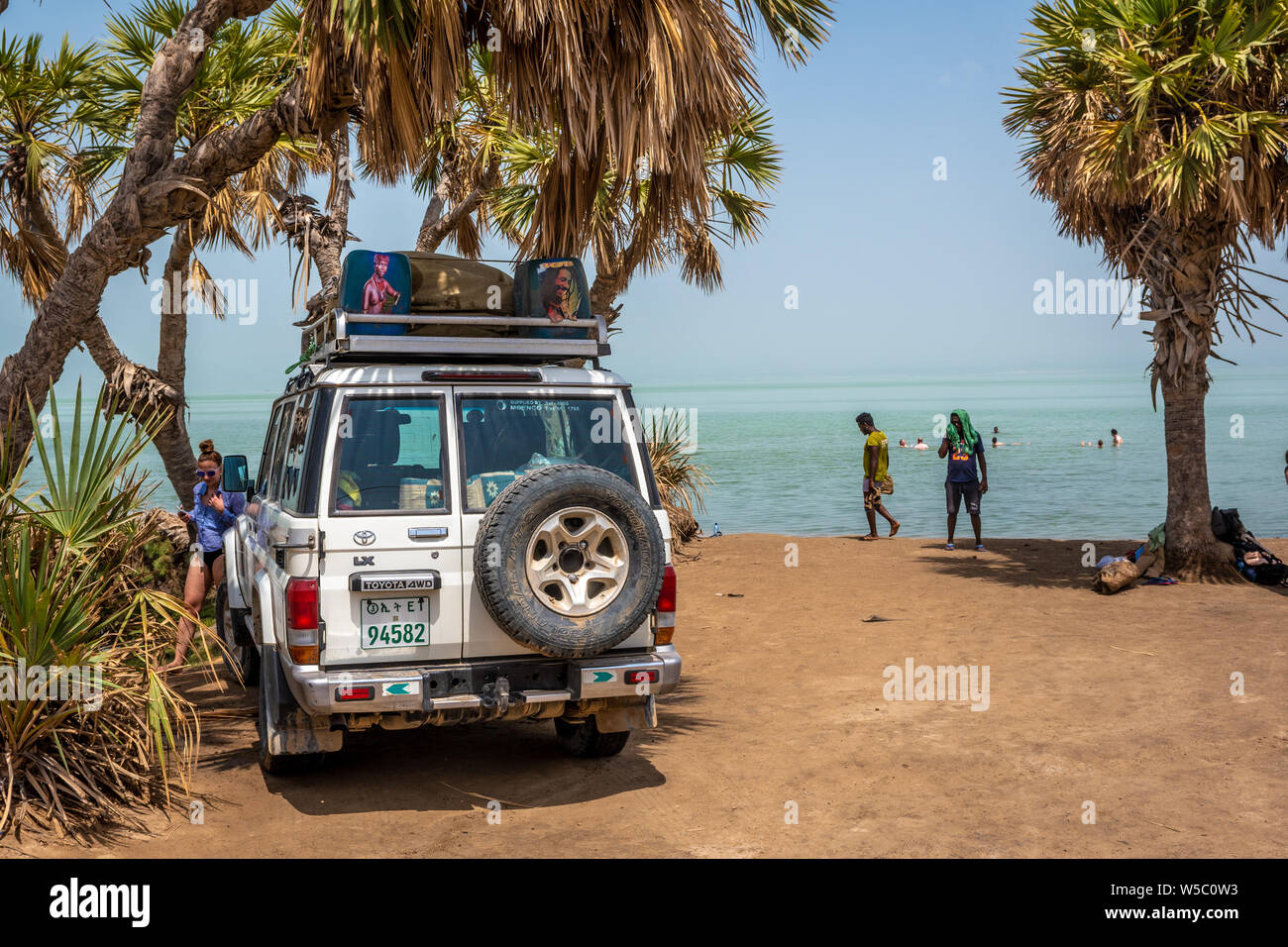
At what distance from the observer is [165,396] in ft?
41.3

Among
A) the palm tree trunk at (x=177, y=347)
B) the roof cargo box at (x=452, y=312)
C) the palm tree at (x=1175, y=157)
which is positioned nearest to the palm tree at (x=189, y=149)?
the palm tree trunk at (x=177, y=347)

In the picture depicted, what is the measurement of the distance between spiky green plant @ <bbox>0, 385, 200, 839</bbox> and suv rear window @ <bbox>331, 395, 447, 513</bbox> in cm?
109

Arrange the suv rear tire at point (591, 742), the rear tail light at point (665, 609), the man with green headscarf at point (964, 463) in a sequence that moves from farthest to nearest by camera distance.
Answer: the man with green headscarf at point (964, 463), the suv rear tire at point (591, 742), the rear tail light at point (665, 609)

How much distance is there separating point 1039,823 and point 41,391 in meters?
7.12

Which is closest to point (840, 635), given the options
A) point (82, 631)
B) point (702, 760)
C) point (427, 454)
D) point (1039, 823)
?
point (702, 760)

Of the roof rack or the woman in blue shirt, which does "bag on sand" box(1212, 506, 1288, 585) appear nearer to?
the roof rack

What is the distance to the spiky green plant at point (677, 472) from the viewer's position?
54.2 feet

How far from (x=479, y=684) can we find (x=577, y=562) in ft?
2.56

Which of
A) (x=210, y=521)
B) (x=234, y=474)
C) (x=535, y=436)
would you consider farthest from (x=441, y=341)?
(x=210, y=521)

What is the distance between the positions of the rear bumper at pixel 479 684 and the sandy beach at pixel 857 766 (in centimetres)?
64

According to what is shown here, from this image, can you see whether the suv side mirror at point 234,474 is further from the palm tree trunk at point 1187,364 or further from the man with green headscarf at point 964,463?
the man with green headscarf at point 964,463

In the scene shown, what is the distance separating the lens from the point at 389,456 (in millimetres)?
5691

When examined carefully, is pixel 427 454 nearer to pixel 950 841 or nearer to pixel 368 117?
pixel 368 117

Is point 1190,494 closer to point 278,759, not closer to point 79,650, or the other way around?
point 278,759
